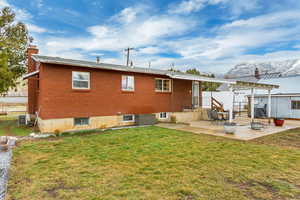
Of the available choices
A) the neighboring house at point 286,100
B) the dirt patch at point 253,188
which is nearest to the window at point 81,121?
A: the dirt patch at point 253,188

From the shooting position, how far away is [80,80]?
9.32m

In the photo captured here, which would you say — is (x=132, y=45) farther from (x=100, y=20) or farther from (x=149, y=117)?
(x=149, y=117)

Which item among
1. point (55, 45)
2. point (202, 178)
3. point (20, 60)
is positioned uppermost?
point (55, 45)

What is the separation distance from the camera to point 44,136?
7.98 metres

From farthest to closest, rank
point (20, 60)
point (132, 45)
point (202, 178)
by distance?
point (132, 45) → point (20, 60) → point (202, 178)

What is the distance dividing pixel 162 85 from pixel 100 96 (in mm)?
4885

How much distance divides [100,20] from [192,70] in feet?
82.0

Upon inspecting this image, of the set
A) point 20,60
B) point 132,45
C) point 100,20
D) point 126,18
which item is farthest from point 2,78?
point 132,45

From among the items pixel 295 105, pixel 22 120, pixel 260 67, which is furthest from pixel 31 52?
pixel 260 67

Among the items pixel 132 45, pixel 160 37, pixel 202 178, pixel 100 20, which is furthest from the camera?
pixel 132 45

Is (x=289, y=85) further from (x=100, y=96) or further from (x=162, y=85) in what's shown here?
(x=100, y=96)

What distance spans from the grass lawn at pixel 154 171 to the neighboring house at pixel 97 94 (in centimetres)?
259

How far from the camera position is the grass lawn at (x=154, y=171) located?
10.2ft

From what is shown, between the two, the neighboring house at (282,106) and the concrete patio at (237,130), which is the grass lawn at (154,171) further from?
the neighboring house at (282,106)
